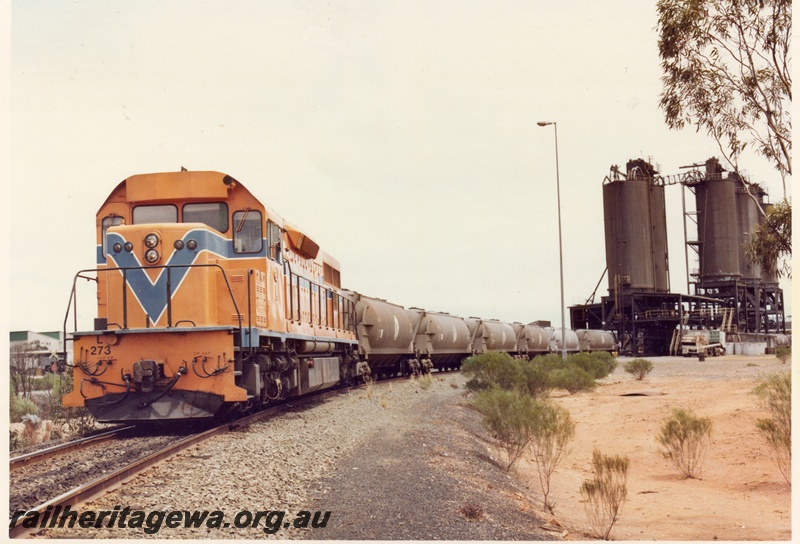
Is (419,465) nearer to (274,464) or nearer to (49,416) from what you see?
(274,464)

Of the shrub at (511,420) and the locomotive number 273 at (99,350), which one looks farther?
the shrub at (511,420)

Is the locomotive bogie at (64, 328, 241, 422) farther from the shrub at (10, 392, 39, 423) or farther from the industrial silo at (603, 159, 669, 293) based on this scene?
the industrial silo at (603, 159, 669, 293)

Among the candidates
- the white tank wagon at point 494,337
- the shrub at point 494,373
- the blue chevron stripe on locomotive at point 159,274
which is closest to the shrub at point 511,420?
the blue chevron stripe on locomotive at point 159,274

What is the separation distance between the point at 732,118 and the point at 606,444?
7.68 meters

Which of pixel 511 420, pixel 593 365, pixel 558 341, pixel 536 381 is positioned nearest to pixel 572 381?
pixel 536 381

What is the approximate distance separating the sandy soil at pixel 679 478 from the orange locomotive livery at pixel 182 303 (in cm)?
510

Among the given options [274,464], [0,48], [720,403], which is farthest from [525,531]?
[720,403]

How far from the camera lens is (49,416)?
1752cm

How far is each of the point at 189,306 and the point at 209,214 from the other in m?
1.76

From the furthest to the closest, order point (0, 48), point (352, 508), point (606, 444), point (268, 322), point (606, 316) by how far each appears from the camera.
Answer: point (606, 316)
point (606, 444)
point (268, 322)
point (0, 48)
point (352, 508)

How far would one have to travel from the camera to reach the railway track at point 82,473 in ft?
24.0

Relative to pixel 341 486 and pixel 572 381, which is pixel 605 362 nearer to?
pixel 572 381

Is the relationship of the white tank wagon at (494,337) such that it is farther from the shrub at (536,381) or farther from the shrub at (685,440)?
the shrub at (685,440)

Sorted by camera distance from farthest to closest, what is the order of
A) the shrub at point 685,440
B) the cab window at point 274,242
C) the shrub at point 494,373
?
the shrub at point 494,373, the shrub at point 685,440, the cab window at point 274,242
